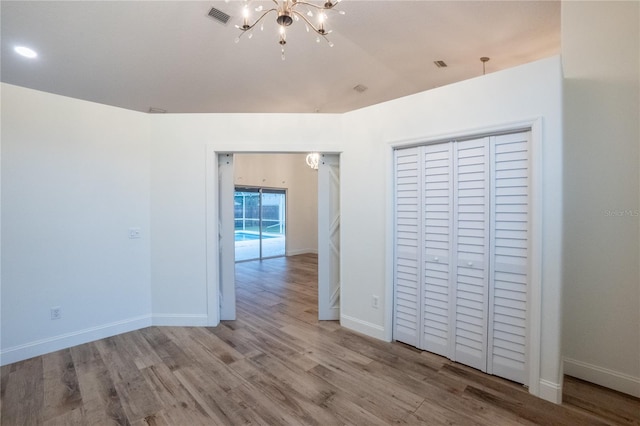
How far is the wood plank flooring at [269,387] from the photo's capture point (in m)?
1.87

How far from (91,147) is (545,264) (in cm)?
441

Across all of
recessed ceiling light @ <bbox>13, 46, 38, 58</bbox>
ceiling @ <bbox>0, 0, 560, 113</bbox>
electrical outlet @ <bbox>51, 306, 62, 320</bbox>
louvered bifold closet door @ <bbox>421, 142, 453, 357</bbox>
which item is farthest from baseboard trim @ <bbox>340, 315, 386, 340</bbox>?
recessed ceiling light @ <bbox>13, 46, 38, 58</bbox>

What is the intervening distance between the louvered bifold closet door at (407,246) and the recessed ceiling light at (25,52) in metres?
4.64

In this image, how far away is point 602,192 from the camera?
224 cm

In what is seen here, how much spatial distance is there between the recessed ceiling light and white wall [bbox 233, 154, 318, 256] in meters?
4.30

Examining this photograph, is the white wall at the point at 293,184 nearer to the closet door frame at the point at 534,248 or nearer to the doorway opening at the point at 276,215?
the doorway opening at the point at 276,215

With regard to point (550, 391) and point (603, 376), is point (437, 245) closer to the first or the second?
point (550, 391)

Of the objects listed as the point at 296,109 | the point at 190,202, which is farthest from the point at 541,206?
the point at 296,109

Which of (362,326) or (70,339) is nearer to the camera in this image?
(70,339)

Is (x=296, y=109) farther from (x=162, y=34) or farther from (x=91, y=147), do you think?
(x=91, y=147)

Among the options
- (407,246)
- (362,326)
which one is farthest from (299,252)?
(407,246)

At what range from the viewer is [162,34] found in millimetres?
3193

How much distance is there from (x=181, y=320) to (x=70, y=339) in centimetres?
103

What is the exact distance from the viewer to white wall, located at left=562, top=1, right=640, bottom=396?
2.12 meters
